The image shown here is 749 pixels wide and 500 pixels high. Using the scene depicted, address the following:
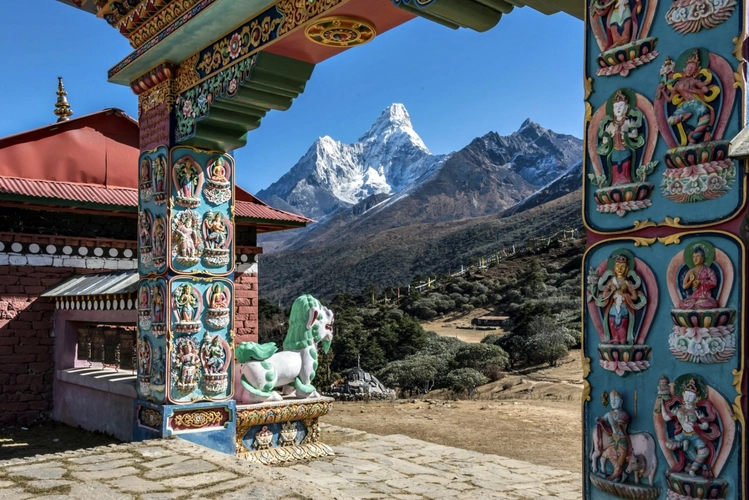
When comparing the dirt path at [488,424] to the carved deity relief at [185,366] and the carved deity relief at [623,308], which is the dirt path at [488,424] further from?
the carved deity relief at [623,308]

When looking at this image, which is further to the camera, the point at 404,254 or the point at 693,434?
the point at 404,254

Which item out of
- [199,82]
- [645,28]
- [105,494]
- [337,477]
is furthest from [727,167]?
[199,82]

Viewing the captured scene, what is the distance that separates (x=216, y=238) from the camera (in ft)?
21.3

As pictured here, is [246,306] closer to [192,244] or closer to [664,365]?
[192,244]

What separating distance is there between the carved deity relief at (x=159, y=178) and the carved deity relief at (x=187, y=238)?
0.78 ft

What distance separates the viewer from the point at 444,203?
90.0 metres

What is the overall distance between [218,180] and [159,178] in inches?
21.1

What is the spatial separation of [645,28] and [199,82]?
4.33 metres

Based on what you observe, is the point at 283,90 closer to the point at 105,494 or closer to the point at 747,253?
the point at 105,494

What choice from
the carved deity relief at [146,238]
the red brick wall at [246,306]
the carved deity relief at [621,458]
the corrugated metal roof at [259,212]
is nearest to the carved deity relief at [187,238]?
the carved deity relief at [146,238]

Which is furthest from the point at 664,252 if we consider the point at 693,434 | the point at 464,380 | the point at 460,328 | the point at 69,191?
the point at 460,328

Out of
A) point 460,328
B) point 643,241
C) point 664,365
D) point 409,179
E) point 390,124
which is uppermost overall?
point 390,124

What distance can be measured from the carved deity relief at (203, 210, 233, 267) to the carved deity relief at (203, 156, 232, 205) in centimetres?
15

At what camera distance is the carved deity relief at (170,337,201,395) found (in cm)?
616
